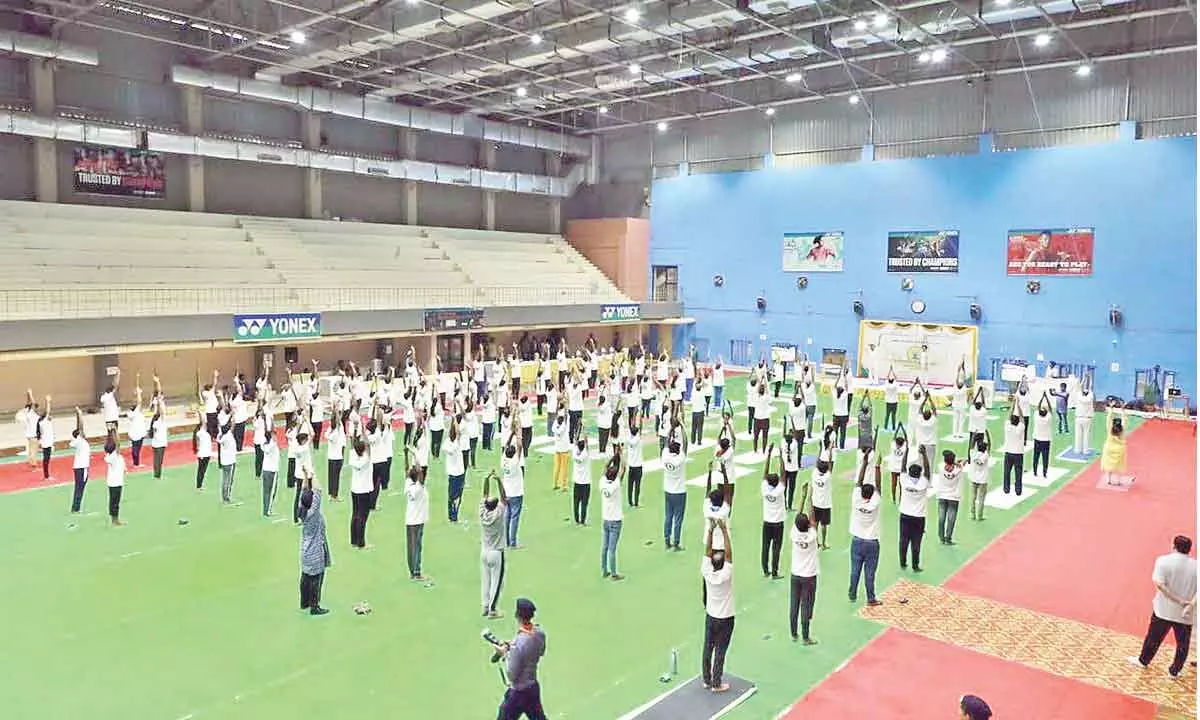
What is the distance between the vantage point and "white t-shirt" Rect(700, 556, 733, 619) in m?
7.59

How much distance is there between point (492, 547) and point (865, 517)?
14.0ft

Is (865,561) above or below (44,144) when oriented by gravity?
below

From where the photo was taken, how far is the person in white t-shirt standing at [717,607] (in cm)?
760

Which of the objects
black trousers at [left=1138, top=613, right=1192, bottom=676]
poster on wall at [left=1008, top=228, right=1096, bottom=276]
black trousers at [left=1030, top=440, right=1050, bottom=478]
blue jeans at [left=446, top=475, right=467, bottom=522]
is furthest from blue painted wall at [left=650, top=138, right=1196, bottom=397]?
blue jeans at [left=446, top=475, right=467, bottom=522]

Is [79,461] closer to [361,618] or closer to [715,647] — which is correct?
[361,618]

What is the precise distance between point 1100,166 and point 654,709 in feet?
84.9

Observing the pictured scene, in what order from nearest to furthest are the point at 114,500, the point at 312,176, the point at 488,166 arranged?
the point at 114,500, the point at 312,176, the point at 488,166

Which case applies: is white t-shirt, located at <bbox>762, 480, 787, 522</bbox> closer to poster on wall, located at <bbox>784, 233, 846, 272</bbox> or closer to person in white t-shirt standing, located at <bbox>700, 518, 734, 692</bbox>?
person in white t-shirt standing, located at <bbox>700, 518, 734, 692</bbox>

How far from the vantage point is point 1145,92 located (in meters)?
26.1

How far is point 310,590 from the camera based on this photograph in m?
9.67

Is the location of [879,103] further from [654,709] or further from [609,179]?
[654,709]

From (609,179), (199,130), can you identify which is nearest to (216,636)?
(199,130)

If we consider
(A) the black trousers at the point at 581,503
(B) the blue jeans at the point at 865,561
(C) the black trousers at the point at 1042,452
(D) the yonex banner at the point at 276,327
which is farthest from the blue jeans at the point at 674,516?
(D) the yonex banner at the point at 276,327

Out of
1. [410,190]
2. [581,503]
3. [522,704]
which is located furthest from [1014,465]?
[410,190]
